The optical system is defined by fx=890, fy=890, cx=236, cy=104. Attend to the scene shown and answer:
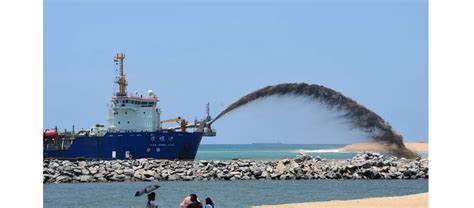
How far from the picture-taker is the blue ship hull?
1828 inches

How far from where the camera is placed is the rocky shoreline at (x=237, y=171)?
38906 millimetres

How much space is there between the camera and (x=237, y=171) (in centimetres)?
3991

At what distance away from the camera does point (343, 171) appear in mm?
39312

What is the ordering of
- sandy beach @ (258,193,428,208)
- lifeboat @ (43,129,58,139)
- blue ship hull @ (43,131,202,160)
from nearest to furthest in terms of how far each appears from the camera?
sandy beach @ (258,193,428,208) → blue ship hull @ (43,131,202,160) → lifeboat @ (43,129,58,139)

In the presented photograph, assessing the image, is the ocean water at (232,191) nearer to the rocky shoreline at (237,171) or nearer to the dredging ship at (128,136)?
the rocky shoreline at (237,171)

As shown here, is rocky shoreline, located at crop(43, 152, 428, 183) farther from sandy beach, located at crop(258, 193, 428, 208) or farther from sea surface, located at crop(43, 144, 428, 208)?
sandy beach, located at crop(258, 193, 428, 208)

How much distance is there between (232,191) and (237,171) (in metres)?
7.75

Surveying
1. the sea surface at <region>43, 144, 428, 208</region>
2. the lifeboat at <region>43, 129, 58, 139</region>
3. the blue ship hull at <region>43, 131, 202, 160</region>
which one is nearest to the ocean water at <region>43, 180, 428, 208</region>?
the sea surface at <region>43, 144, 428, 208</region>

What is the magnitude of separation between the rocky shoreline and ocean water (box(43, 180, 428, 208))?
1.13m

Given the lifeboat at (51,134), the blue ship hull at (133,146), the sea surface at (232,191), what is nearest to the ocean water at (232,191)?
the sea surface at (232,191)

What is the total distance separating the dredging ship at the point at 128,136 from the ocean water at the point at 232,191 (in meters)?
8.83

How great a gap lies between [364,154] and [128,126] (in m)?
12.6
